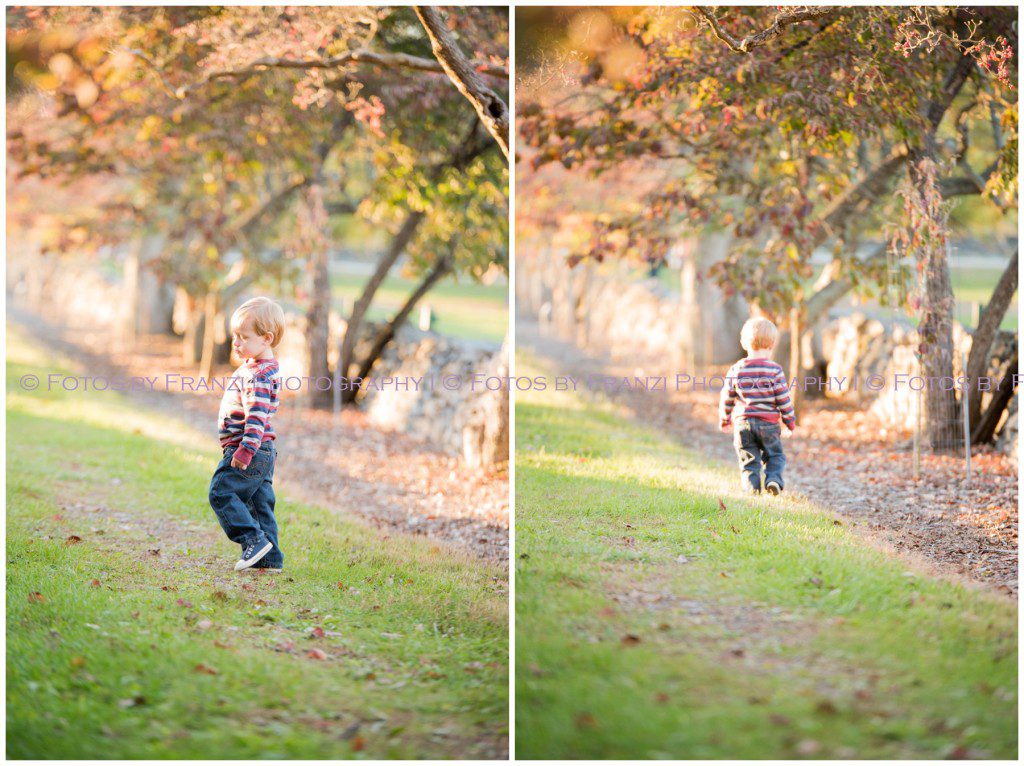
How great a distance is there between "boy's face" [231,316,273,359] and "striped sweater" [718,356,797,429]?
231cm

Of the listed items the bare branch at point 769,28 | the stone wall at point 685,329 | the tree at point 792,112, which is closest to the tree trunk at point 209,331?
the stone wall at point 685,329

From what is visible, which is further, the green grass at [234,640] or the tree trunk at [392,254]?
the tree trunk at [392,254]

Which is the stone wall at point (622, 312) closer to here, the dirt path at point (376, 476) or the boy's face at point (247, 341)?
the dirt path at point (376, 476)

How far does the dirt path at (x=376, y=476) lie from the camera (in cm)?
592

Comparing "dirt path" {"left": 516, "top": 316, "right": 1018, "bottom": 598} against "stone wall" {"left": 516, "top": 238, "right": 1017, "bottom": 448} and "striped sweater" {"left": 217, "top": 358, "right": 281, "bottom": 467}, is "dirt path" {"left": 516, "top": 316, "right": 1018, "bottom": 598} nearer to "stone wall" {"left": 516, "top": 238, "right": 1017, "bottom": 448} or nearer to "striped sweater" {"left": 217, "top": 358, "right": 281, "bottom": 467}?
"stone wall" {"left": 516, "top": 238, "right": 1017, "bottom": 448}

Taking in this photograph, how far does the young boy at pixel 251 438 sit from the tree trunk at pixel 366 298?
470cm

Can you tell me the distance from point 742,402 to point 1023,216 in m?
1.52

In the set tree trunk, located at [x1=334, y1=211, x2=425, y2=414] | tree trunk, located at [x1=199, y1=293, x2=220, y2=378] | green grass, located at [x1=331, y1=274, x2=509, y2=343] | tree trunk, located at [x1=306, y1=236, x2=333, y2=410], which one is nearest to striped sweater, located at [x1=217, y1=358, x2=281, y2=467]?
tree trunk, located at [x1=334, y1=211, x2=425, y2=414]

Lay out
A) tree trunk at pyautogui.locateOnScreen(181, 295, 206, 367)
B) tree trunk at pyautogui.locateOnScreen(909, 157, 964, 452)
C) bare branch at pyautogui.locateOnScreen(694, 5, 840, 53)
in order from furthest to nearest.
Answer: tree trunk at pyautogui.locateOnScreen(181, 295, 206, 367), tree trunk at pyautogui.locateOnScreen(909, 157, 964, 452), bare branch at pyautogui.locateOnScreen(694, 5, 840, 53)

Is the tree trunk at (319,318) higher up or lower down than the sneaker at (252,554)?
higher up

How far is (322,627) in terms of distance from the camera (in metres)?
3.94

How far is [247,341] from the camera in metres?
4.32

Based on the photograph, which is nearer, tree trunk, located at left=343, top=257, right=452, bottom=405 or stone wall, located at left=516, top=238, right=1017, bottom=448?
stone wall, located at left=516, top=238, right=1017, bottom=448

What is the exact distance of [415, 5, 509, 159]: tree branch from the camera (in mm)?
4262
